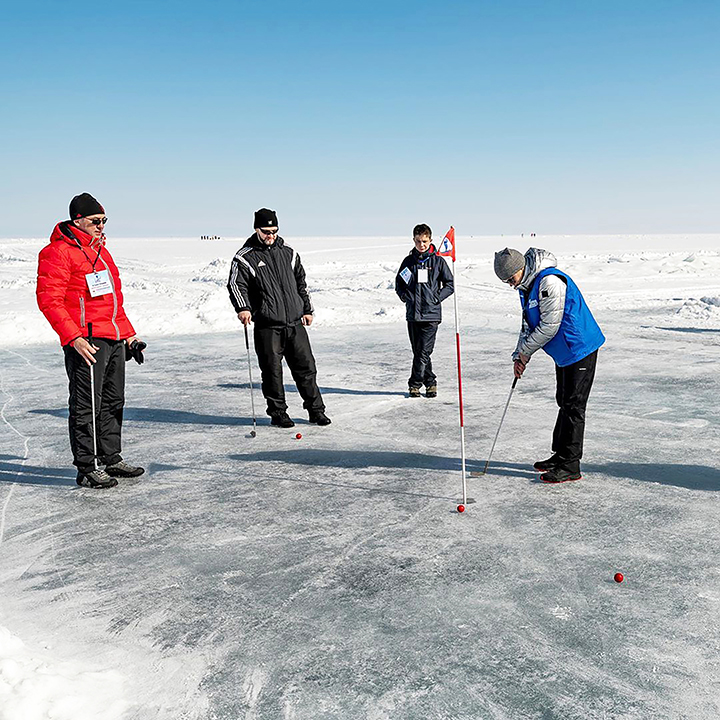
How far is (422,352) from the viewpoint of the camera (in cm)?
872

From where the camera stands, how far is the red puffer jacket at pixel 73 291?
5.16 metres

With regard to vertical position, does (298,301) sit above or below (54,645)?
above

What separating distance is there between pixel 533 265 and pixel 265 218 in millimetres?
3043

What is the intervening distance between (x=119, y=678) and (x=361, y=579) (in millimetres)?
1310

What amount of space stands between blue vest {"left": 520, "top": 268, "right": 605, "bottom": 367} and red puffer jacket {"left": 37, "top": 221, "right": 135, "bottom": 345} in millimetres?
3087

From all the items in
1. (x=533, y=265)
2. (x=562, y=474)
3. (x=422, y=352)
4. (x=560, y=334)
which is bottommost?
(x=562, y=474)

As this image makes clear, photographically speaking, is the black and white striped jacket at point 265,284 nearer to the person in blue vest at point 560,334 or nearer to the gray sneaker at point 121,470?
the gray sneaker at point 121,470

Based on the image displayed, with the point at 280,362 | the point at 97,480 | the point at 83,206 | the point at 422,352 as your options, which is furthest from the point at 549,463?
the point at 83,206

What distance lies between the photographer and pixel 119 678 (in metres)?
2.91

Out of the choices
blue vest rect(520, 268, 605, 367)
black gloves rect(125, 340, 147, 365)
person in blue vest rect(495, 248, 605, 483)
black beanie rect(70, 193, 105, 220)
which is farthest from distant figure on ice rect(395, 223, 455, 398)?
black beanie rect(70, 193, 105, 220)

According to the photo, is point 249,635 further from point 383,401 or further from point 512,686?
point 383,401

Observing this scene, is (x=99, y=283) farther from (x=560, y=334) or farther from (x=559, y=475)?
(x=559, y=475)

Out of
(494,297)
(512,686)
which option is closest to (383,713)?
(512,686)

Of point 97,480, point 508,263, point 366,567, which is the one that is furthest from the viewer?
point 97,480
